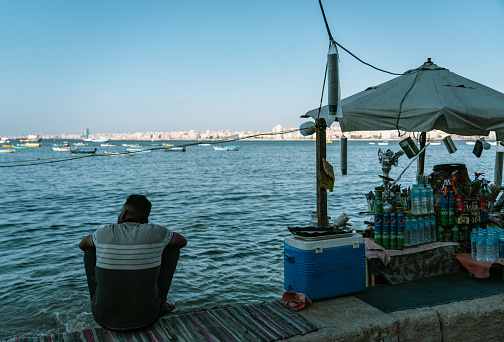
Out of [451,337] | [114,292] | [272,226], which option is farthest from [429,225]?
[272,226]

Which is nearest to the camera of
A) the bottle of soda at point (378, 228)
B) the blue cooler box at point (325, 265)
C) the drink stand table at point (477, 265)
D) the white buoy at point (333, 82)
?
the blue cooler box at point (325, 265)

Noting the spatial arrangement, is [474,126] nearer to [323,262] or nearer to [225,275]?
[323,262]

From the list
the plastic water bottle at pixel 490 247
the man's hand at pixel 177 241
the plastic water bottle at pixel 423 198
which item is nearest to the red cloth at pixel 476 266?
the plastic water bottle at pixel 490 247

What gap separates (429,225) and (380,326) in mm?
2497

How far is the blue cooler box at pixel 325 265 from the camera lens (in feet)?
15.9

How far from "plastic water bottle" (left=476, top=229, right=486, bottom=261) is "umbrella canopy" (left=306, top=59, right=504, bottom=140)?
1.53 m

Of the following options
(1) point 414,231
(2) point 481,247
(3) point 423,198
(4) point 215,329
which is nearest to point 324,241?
(4) point 215,329

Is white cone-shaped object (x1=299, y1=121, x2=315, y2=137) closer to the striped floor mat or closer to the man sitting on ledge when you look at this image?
the striped floor mat

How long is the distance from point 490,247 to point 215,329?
160 inches

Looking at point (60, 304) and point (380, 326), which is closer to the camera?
point (380, 326)

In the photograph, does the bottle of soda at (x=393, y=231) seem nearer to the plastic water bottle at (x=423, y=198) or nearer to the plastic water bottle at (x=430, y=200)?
the plastic water bottle at (x=423, y=198)

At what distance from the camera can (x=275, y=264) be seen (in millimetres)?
10477

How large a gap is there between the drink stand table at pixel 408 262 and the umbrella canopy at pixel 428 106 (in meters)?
1.73

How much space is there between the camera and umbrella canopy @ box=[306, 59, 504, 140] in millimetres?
5617
